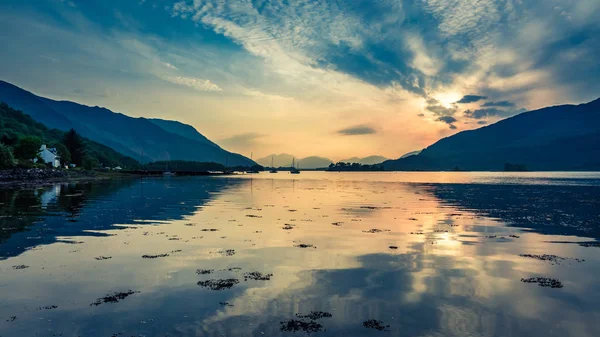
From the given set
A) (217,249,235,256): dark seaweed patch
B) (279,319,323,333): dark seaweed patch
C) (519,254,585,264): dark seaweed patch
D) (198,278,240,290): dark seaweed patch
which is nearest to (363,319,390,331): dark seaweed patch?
(279,319,323,333): dark seaweed patch

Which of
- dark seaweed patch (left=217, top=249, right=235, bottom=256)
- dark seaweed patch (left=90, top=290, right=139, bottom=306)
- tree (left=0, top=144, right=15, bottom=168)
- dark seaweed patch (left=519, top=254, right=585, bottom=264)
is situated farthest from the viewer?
tree (left=0, top=144, right=15, bottom=168)

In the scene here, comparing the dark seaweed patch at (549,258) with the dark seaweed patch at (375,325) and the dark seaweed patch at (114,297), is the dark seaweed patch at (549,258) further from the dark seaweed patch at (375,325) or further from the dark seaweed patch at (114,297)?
the dark seaweed patch at (114,297)

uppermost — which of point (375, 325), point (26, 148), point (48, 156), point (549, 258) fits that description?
point (26, 148)

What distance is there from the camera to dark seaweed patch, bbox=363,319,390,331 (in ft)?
44.1

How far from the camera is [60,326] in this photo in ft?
43.2

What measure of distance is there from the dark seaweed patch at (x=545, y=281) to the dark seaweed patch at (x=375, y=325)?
11.1 metres

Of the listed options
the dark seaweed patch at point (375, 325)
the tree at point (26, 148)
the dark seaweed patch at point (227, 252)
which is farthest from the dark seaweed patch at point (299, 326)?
the tree at point (26, 148)

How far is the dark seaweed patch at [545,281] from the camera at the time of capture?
1911 centimetres

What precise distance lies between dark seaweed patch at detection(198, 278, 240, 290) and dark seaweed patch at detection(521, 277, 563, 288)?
53.3 feet

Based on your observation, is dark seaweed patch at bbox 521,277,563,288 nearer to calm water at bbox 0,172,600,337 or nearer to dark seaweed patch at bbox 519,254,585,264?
calm water at bbox 0,172,600,337

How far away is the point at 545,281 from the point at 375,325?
40.6 feet

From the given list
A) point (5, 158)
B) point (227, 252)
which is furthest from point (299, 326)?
point (5, 158)

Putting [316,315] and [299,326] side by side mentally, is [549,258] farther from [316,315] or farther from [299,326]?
[299,326]

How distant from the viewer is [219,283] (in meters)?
18.6
